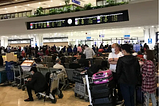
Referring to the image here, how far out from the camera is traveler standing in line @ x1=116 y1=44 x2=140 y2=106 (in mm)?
3854

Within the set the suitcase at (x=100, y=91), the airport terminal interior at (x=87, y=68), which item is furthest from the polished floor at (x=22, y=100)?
the suitcase at (x=100, y=91)

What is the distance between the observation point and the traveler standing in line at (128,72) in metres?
3.85

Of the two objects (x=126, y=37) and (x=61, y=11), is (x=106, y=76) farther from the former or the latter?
(x=126, y=37)

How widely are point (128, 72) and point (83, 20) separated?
795cm

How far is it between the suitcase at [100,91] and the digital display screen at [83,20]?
6864 mm

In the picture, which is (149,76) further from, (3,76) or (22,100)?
(3,76)

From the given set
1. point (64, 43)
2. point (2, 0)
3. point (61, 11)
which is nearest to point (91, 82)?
point (61, 11)

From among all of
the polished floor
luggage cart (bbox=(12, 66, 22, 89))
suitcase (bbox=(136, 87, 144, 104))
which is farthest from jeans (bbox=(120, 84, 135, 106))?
luggage cart (bbox=(12, 66, 22, 89))

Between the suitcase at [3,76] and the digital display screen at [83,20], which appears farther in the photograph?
the digital display screen at [83,20]

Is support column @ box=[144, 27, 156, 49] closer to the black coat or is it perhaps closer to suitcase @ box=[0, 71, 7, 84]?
suitcase @ box=[0, 71, 7, 84]

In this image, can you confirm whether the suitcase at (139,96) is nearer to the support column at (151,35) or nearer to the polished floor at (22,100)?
the polished floor at (22,100)

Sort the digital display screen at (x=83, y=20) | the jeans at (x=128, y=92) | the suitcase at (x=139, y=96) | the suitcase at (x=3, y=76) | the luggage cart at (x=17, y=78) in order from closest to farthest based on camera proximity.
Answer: the jeans at (x=128, y=92), the suitcase at (x=139, y=96), the luggage cart at (x=17, y=78), the suitcase at (x=3, y=76), the digital display screen at (x=83, y=20)

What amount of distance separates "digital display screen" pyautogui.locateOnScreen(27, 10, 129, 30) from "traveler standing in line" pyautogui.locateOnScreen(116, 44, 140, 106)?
657 centimetres

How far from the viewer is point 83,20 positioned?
37.3 feet
